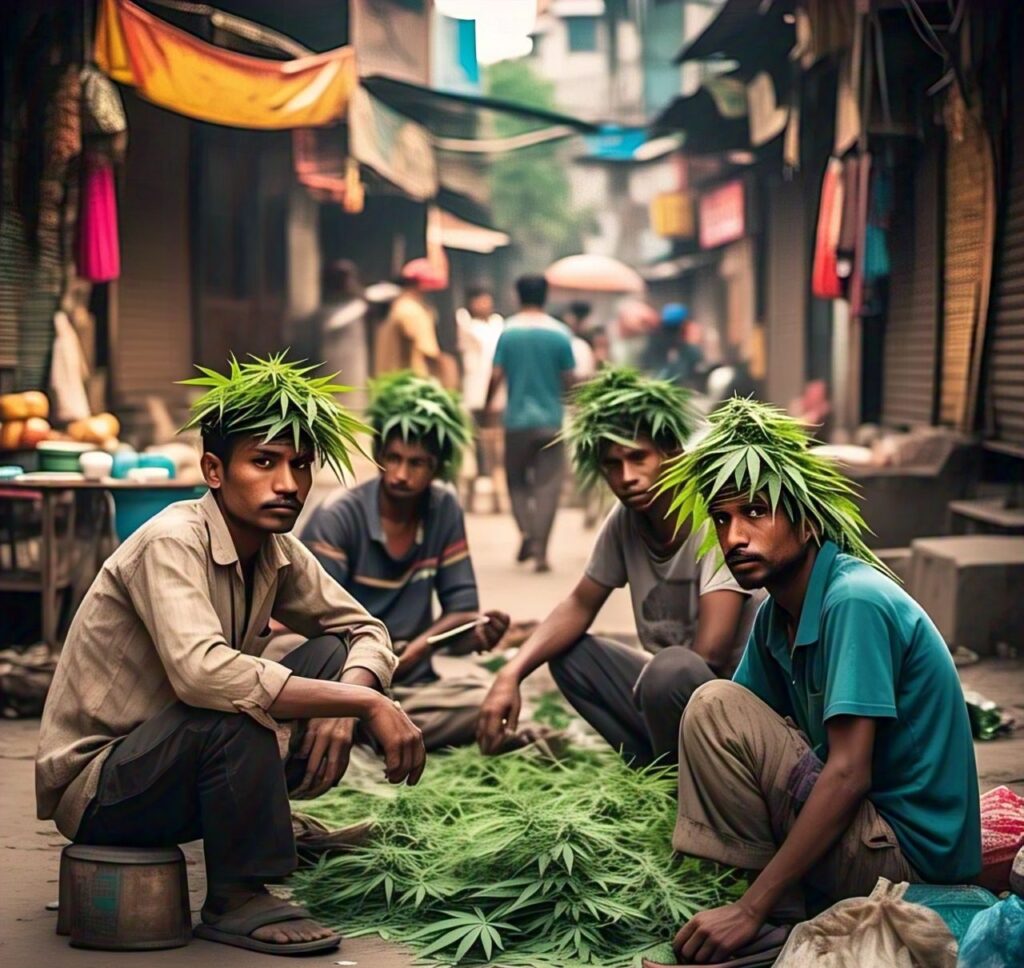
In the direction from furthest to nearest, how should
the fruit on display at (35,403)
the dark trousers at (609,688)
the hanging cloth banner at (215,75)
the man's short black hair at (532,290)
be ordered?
1. the man's short black hair at (532,290)
2. the hanging cloth banner at (215,75)
3. the fruit on display at (35,403)
4. the dark trousers at (609,688)

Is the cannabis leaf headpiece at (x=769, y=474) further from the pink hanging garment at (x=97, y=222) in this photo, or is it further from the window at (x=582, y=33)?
the window at (x=582, y=33)

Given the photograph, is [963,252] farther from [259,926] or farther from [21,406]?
[259,926]

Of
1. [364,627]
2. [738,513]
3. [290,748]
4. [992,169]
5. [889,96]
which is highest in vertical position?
[889,96]

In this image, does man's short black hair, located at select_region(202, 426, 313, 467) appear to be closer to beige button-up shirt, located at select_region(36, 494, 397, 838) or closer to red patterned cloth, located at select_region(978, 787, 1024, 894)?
beige button-up shirt, located at select_region(36, 494, 397, 838)

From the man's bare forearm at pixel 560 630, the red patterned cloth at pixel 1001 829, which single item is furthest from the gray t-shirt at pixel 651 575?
the red patterned cloth at pixel 1001 829

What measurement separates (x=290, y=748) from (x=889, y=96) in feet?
28.8

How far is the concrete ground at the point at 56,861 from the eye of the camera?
3777 mm

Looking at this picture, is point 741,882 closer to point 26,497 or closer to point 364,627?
point 364,627

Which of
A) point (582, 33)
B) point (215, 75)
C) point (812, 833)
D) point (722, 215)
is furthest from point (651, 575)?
point (582, 33)

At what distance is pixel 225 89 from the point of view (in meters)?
12.1

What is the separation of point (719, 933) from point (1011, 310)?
7.16m

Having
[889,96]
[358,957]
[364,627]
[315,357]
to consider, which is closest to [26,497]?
[364,627]

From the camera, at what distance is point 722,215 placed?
81.0 ft

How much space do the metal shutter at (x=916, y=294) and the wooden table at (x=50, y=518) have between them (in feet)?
20.6
